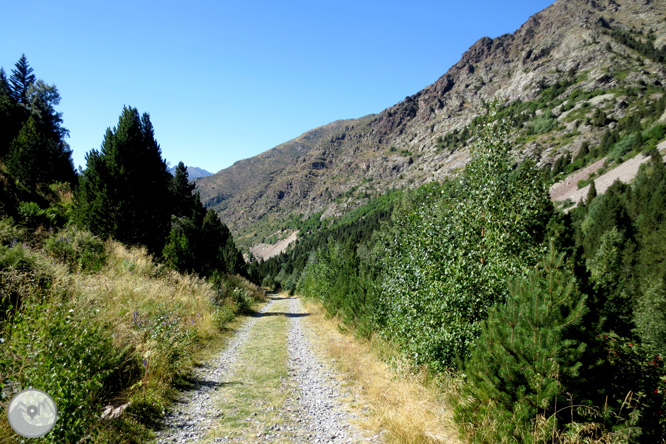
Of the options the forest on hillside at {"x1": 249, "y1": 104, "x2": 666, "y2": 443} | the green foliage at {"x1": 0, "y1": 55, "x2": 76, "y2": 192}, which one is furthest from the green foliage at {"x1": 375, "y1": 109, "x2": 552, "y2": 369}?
the green foliage at {"x1": 0, "y1": 55, "x2": 76, "y2": 192}

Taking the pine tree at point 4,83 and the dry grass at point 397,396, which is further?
the pine tree at point 4,83

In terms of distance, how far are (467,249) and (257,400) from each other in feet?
17.8

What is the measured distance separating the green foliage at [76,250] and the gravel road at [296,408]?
4.82 metres

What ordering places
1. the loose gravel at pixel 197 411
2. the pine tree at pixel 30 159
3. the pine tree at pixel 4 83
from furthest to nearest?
1. the pine tree at pixel 4 83
2. the pine tree at pixel 30 159
3. the loose gravel at pixel 197 411

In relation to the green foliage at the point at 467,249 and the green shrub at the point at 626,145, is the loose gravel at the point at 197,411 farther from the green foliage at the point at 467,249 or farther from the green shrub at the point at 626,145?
the green shrub at the point at 626,145

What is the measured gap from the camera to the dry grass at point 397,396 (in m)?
4.43

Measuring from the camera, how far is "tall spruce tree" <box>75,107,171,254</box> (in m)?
14.6

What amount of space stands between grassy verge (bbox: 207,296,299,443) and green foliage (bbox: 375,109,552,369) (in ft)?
10.1

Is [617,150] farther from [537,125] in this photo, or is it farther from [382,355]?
[382,355]

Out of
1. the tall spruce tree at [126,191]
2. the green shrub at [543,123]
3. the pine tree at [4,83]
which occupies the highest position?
the pine tree at [4,83]

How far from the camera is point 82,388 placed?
11.6ft

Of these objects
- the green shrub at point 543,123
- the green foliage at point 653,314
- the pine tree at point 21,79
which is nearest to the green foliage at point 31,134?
the pine tree at point 21,79

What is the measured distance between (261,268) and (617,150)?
136164 mm

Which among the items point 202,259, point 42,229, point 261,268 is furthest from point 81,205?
point 261,268
